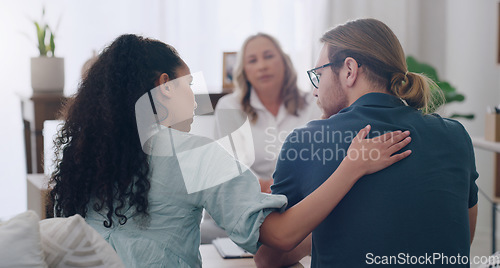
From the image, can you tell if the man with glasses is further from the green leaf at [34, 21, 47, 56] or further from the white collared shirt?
the green leaf at [34, 21, 47, 56]

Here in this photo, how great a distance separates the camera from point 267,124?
2812 mm

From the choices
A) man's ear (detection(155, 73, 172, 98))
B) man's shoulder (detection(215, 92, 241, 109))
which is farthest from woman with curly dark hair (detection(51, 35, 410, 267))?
man's shoulder (detection(215, 92, 241, 109))

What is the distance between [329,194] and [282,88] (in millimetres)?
1906

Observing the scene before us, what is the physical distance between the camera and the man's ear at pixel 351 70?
1148 millimetres

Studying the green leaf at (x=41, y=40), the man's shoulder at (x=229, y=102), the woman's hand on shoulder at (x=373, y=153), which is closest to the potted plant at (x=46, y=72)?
the green leaf at (x=41, y=40)

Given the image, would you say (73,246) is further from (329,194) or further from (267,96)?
(267,96)

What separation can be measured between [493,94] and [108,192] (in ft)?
10.7

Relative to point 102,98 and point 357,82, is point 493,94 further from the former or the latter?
point 102,98

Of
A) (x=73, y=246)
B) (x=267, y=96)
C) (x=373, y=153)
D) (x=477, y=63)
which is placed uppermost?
(x=477, y=63)

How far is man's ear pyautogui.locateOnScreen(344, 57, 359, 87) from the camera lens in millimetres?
1148

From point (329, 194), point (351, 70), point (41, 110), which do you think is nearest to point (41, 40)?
point (41, 110)

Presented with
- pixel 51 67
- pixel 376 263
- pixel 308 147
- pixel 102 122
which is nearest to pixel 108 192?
pixel 102 122

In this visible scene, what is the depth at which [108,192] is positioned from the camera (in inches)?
40.1

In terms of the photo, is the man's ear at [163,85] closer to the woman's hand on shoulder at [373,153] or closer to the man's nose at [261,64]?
the woman's hand on shoulder at [373,153]
